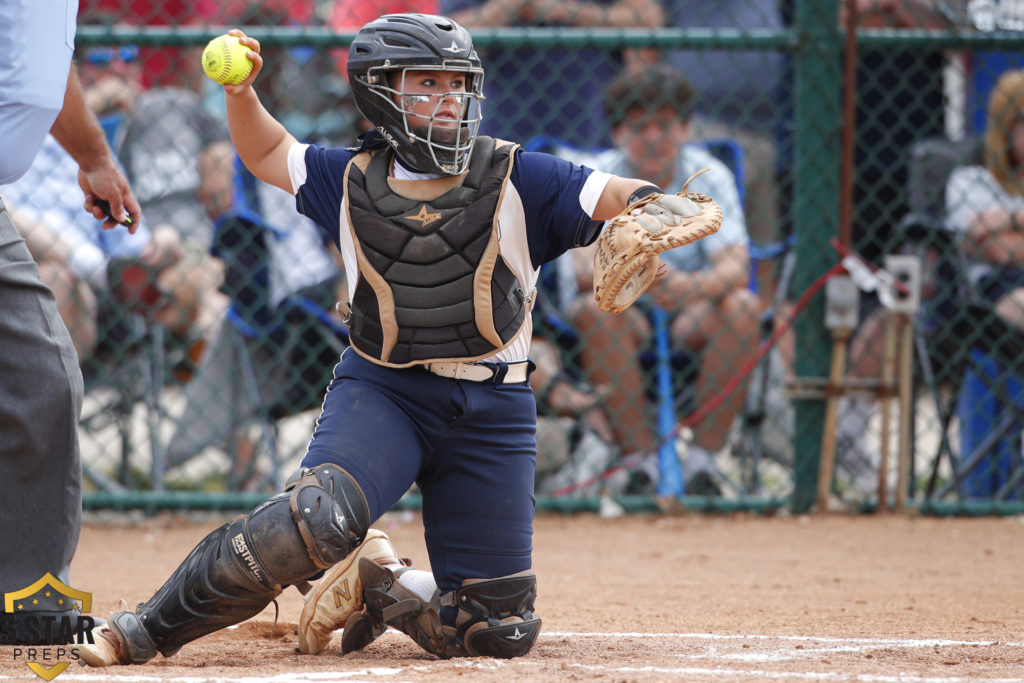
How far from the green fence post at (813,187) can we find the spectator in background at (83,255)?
2661 millimetres

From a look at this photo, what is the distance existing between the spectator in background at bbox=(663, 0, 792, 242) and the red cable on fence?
0.72 metres

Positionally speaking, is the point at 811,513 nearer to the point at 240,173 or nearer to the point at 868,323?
the point at 868,323

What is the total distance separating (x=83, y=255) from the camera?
512cm

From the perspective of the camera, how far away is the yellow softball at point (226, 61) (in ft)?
9.01

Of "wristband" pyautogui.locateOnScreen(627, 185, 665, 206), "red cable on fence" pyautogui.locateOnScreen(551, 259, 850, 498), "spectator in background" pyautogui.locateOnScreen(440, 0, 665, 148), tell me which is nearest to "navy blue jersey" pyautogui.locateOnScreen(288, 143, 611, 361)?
"wristband" pyautogui.locateOnScreen(627, 185, 665, 206)

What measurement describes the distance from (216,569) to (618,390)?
282 cm

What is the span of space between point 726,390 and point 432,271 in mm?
2542

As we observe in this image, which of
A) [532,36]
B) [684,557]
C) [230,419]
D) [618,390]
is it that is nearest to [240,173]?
[230,419]

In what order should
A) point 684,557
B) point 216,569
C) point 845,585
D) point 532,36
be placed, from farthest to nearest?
point 532,36
point 684,557
point 845,585
point 216,569

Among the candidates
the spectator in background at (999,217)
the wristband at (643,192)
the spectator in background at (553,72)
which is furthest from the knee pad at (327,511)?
the spectator in background at (999,217)

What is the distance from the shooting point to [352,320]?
112 inches

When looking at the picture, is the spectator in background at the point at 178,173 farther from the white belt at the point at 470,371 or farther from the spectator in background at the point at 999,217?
the spectator in background at the point at 999,217

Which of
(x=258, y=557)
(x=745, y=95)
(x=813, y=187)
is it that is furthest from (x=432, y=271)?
(x=745, y=95)

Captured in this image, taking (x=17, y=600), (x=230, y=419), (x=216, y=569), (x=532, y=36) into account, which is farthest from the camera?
(x=230, y=419)
